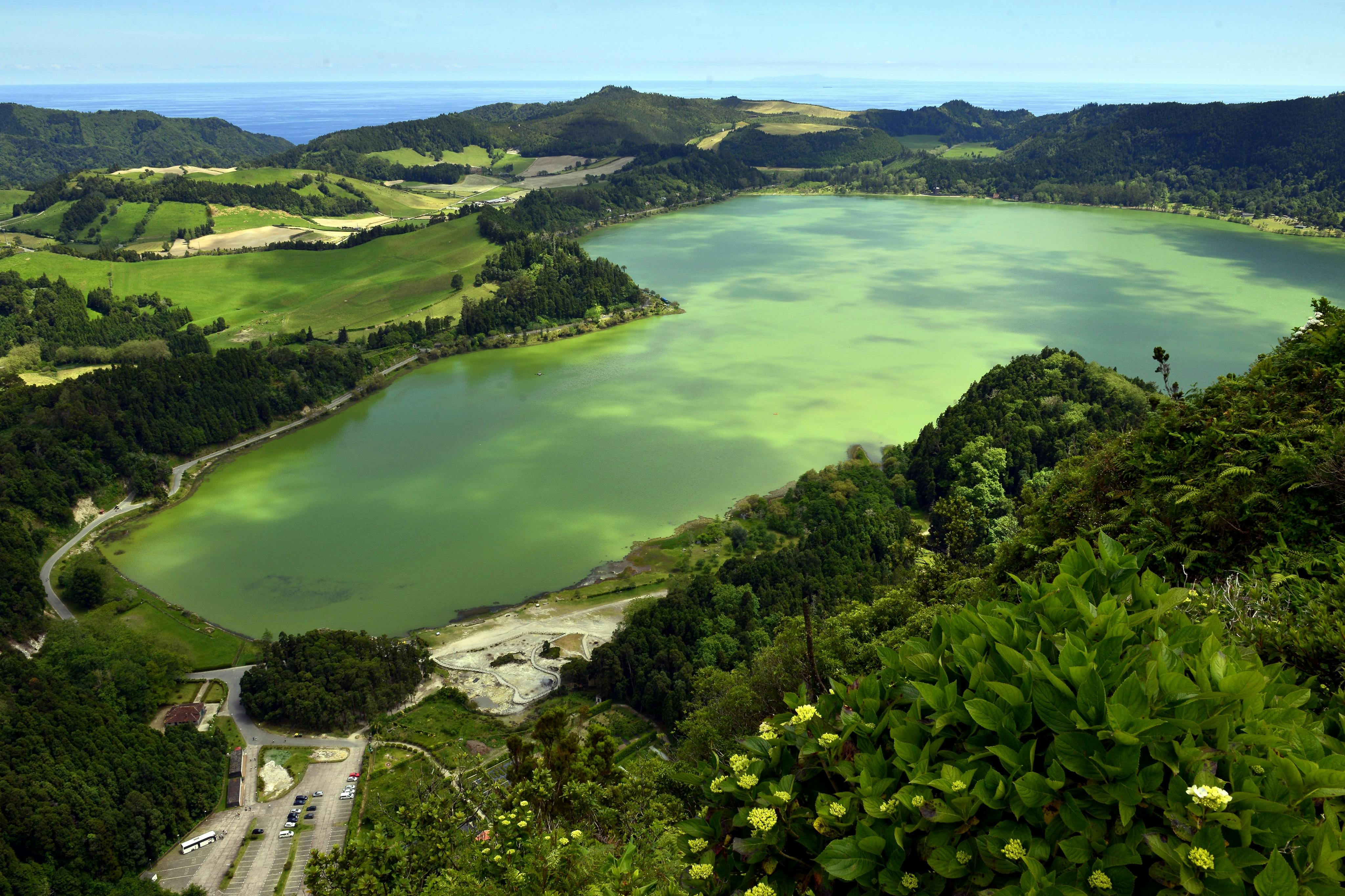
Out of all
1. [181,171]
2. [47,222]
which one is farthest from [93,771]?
[181,171]

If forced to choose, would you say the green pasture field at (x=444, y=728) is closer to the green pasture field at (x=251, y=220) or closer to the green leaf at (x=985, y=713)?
the green leaf at (x=985, y=713)

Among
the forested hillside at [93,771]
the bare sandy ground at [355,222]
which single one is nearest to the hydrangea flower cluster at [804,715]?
the forested hillside at [93,771]

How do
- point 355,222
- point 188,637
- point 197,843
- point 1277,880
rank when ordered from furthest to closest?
point 355,222, point 188,637, point 197,843, point 1277,880

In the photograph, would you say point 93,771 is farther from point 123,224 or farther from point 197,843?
point 123,224

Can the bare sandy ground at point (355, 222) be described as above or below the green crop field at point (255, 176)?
below

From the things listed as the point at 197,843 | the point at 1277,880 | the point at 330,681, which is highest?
the point at 1277,880

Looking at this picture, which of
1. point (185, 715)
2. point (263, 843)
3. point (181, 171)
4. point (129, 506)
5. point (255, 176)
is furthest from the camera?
point (181, 171)

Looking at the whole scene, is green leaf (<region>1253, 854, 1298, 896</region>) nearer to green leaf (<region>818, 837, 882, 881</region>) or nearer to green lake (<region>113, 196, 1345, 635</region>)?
green leaf (<region>818, 837, 882, 881</region>)
